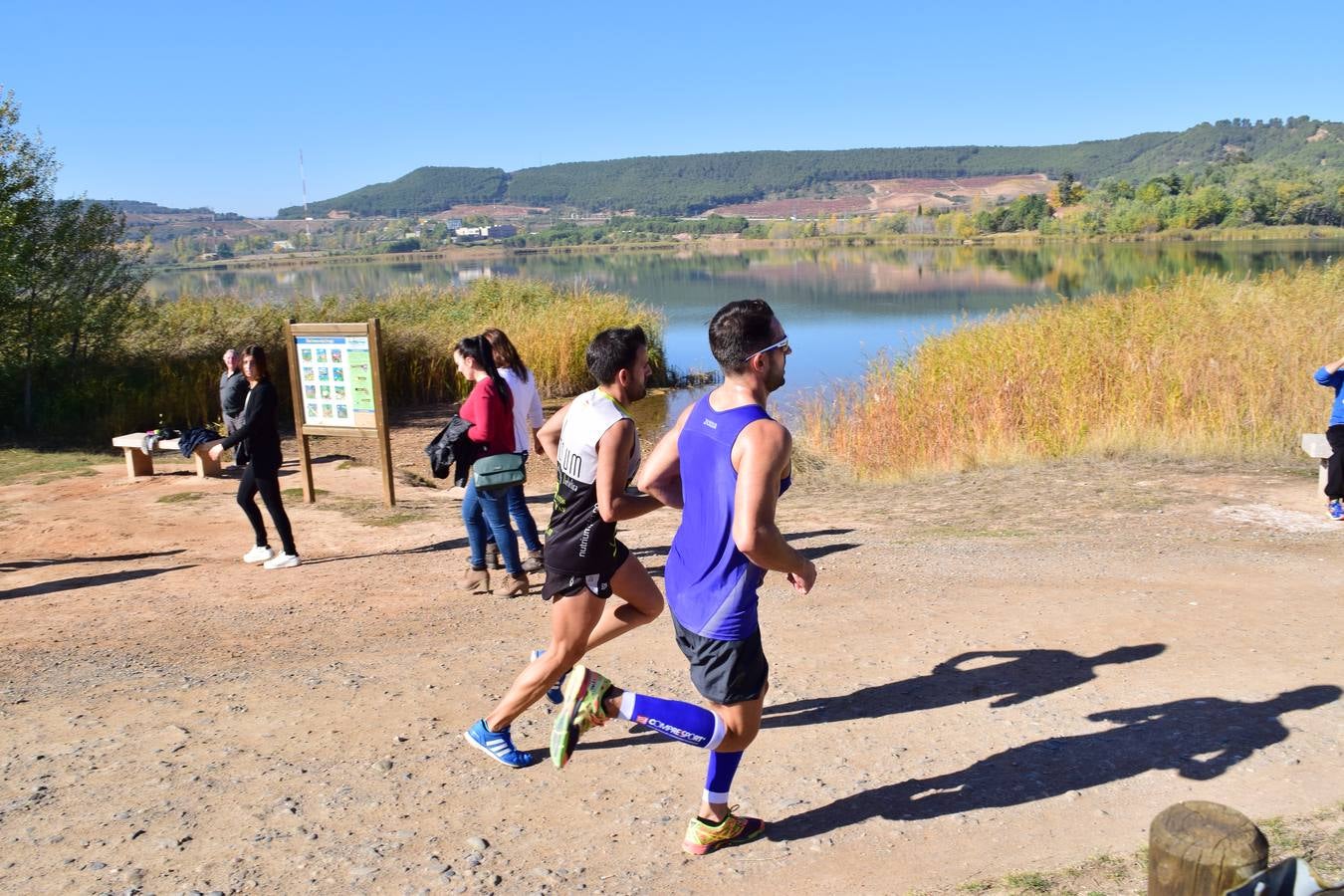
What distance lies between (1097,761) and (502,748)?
2.39 meters

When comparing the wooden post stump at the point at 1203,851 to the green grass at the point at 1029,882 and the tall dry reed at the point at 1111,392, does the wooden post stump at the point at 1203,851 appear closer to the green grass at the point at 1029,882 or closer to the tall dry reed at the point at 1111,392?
the green grass at the point at 1029,882

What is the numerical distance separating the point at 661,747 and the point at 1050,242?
88.4 m

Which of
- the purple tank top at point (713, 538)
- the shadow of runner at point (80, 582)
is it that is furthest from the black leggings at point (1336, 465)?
the shadow of runner at point (80, 582)

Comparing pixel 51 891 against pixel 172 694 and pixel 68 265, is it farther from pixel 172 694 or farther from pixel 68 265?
pixel 68 265

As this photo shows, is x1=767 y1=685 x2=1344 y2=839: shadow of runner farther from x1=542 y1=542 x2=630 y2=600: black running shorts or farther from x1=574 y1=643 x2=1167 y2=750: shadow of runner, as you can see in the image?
x1=542 y1=542 x2=630 y2=600: black running shorts

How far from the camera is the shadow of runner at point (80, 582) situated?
7.93 meters

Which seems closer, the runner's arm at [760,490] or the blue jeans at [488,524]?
the runner's arm at [760,490]

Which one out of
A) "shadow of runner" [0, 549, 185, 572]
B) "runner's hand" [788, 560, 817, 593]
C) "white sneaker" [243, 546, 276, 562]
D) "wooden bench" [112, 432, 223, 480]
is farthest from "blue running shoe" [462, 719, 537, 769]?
"wooden bench" [112, 432, 223, 480]

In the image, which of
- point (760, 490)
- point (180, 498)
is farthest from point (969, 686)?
point (180, 498)

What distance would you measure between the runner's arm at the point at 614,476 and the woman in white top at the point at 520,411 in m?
2.98

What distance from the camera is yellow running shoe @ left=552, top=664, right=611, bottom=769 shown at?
3783mm

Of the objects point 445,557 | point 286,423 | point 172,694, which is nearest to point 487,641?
point 172,694

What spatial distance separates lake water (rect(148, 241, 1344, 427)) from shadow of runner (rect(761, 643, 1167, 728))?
1344cm

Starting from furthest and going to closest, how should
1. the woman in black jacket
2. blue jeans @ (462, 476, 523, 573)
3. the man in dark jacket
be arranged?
the man in dark jacket, the woman in black jacket, blue jeans @ (462, 476, 523, 573)
